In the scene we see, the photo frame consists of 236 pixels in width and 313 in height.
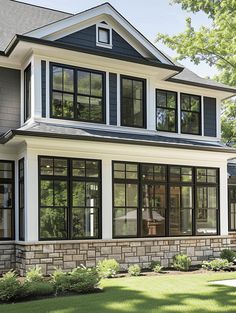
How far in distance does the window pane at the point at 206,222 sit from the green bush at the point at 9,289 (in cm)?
750

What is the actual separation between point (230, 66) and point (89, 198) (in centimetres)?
1113

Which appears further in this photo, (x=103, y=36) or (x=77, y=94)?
(x=103, y=36)

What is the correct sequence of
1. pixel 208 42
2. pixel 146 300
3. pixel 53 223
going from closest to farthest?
1. pixel 146 300
2. pixel 53 223
3. pixel 208 42

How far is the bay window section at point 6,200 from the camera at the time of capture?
484 inches

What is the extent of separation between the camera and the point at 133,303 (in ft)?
25.2

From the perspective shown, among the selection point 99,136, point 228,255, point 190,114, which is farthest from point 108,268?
point 190,114

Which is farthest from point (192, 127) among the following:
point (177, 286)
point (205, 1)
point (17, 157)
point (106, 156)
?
point (177, 286)

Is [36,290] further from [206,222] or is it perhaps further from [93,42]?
[93,42]

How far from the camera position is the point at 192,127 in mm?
15586

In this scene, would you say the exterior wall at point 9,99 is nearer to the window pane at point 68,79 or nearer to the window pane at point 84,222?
the window pane at point 68,79

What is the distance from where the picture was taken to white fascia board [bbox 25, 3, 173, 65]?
1232cm

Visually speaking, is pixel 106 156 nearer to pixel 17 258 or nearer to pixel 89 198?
pixel 89 198

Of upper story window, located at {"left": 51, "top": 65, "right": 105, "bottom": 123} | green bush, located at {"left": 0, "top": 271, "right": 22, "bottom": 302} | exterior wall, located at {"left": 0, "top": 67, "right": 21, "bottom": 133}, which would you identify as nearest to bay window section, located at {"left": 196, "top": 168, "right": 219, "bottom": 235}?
upper story window, located at {"left": 51, "top": 65, "right": 105, "bottom": 123}

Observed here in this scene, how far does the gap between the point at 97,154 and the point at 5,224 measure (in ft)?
10.6
